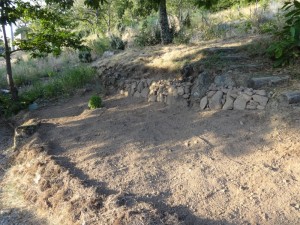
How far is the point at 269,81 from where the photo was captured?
4574 mm

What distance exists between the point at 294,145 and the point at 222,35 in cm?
513

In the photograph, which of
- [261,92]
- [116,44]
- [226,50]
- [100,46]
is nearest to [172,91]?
[226,50]

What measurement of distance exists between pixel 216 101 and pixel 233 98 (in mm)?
266

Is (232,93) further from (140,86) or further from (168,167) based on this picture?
(140,86)

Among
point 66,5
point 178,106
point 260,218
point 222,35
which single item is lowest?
point 260,218

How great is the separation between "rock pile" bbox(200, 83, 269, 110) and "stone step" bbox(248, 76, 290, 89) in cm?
20

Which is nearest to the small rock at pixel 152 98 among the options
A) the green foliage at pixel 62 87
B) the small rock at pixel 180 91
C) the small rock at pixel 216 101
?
the small rock at pixel 180 91

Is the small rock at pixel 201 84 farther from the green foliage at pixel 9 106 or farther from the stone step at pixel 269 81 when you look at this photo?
the green foliage at pixel 9 106

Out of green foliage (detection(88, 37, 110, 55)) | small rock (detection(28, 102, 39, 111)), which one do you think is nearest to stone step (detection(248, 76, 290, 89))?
small rock (detection(28, 102, 39, 111))

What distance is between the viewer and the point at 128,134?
460cm

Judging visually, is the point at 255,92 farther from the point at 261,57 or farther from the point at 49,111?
the point at 49,111

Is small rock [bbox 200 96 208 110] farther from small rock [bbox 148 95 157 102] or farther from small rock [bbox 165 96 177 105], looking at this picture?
small rock [bbox 148 95 157 102]

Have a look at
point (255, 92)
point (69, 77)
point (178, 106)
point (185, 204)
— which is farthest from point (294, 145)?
point (69, 77)

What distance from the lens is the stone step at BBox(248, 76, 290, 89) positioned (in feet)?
14.9
